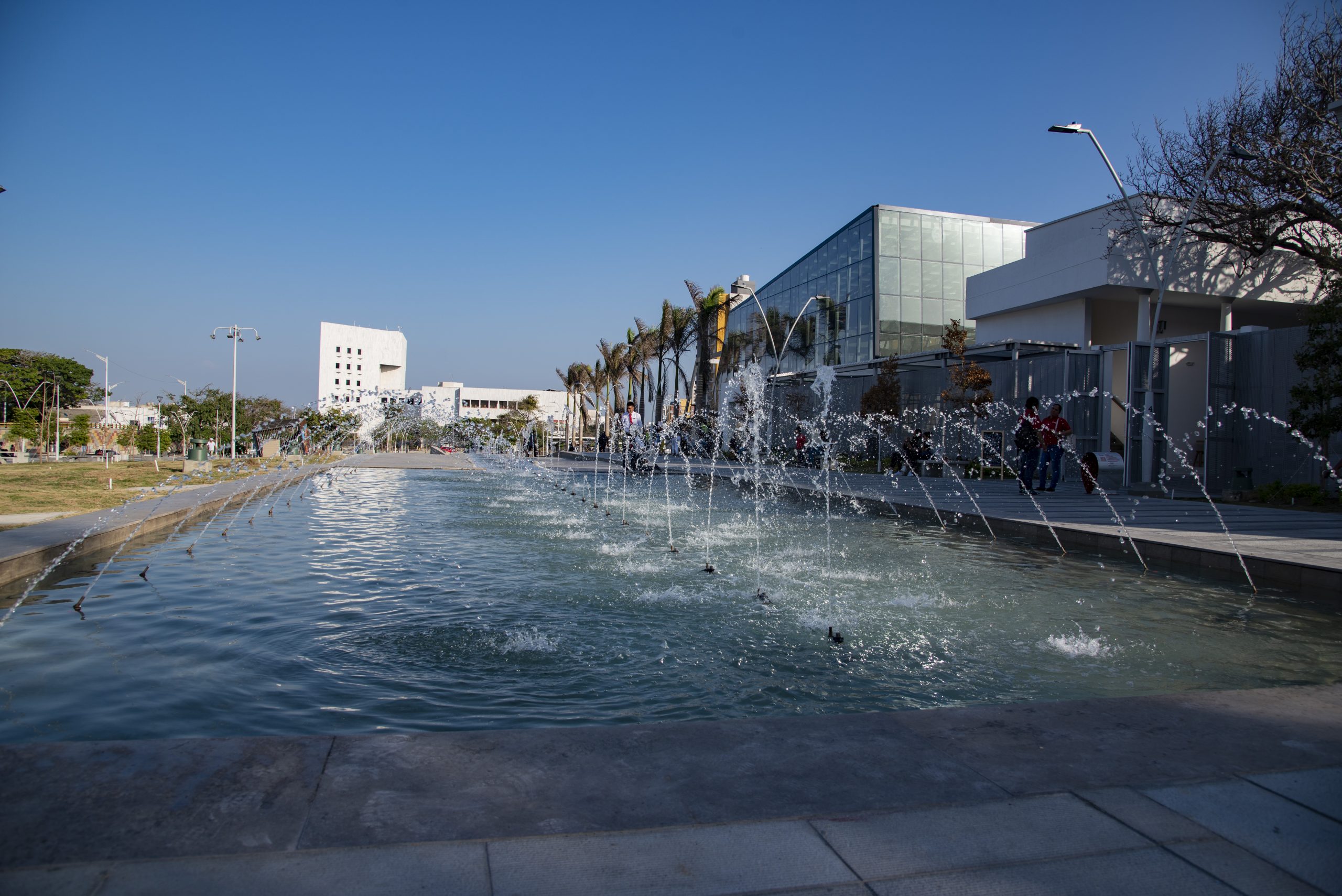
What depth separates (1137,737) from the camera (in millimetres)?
3051

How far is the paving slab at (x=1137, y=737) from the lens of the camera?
2732mm

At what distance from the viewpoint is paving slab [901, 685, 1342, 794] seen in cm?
273

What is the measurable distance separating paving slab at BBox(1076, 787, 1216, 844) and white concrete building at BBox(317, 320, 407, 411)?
130 m

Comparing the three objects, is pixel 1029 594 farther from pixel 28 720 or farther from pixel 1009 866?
pixel 28 720

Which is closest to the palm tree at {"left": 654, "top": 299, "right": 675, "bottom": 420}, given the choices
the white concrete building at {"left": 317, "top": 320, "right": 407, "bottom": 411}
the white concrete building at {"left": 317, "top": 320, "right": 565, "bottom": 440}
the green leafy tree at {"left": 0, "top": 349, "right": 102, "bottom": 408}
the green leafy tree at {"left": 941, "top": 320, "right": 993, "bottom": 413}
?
the green leafy tree at {"left": 941, "top": 320, "right": 993, "bottom": 413}

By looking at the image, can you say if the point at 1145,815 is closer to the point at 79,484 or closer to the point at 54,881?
the point at 54,881

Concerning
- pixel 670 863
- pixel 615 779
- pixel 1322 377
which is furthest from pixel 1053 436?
pixel 670 863

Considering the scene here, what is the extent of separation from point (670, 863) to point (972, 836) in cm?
88

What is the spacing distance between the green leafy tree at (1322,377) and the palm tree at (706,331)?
2802cm

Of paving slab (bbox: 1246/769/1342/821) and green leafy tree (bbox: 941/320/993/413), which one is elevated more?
green leafy tree (bbox: 941/320/993/413)

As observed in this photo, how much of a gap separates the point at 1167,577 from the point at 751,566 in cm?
404

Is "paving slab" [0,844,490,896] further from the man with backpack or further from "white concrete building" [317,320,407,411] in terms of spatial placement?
"white concrete building" [317,320,407,411]

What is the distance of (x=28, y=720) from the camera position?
3.76 metres

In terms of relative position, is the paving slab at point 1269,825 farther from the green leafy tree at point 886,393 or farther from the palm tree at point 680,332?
the palm tree at point 680,332
